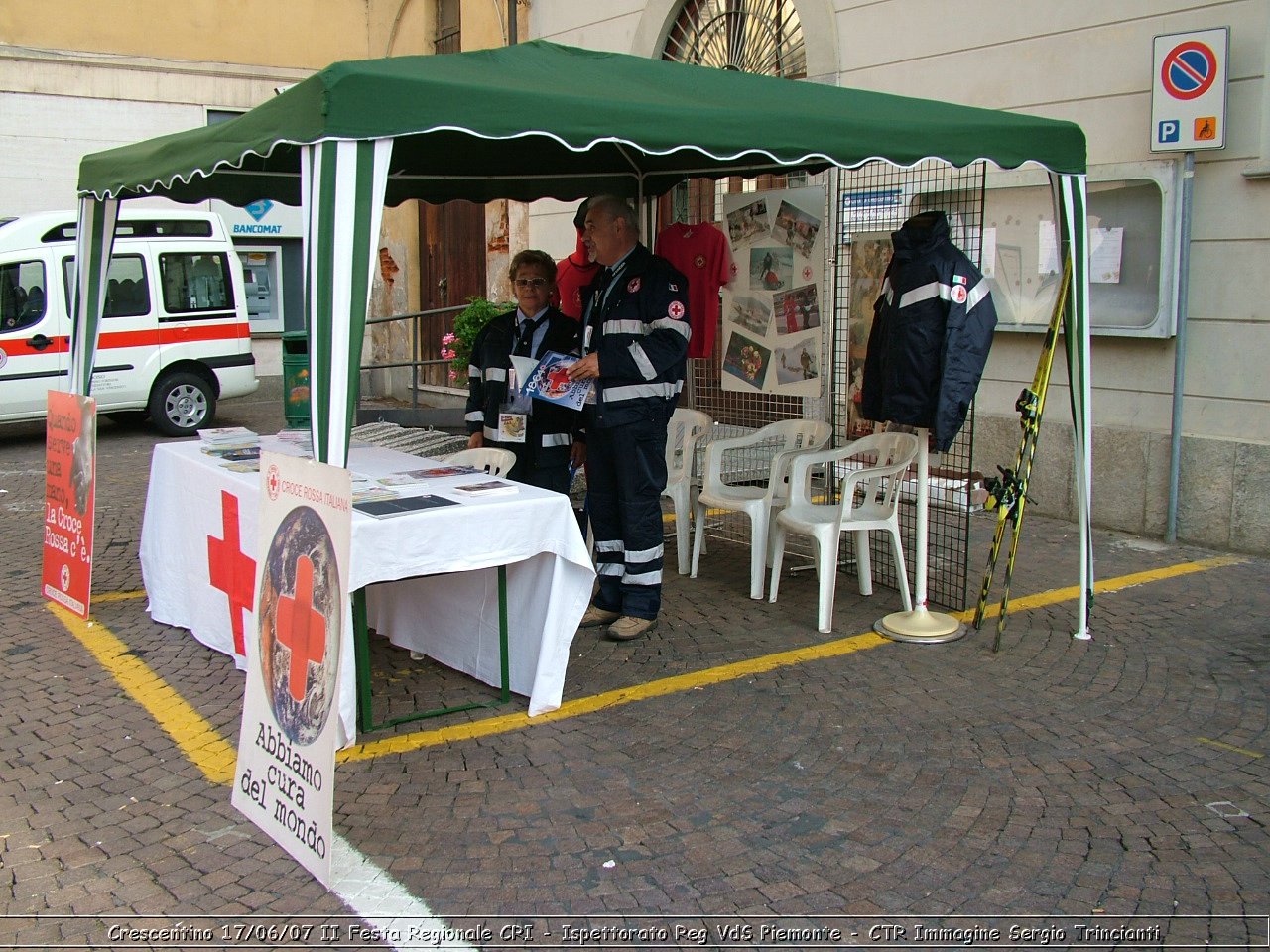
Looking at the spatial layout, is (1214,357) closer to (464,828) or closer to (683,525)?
(683,525)

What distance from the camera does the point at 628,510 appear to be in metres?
5.23

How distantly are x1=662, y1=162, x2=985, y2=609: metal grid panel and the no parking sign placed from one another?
1054 mm

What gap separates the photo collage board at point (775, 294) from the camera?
248 inches

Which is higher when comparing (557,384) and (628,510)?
(557,384)

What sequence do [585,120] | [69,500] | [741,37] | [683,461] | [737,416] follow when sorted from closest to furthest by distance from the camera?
[585,120], [69,500], [683,461], [737,416], [741,37]

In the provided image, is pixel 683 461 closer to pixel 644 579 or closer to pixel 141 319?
pixel 644 579

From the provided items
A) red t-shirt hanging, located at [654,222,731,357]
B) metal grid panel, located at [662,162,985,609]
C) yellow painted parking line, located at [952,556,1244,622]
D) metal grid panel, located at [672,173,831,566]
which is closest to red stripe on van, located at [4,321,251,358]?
metal grid panel, located at [662,162,985,609]

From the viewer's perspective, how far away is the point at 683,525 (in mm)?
6645

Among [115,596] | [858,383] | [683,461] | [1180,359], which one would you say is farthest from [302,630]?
[1180,359]

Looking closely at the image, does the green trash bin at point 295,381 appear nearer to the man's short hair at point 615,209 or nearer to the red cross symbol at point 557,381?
the red cross symbol at point 557,381

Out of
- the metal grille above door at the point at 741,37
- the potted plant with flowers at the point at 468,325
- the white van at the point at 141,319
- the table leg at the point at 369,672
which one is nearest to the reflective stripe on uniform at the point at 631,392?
the table leg at the point at 369,672

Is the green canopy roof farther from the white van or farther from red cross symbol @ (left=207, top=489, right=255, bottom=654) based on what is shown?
the white van

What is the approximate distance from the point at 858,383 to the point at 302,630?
5293 mm

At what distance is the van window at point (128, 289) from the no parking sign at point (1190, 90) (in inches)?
371
